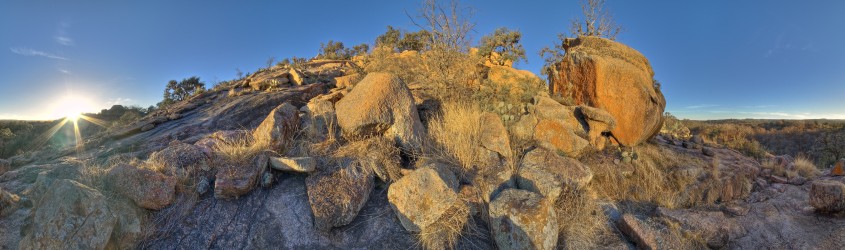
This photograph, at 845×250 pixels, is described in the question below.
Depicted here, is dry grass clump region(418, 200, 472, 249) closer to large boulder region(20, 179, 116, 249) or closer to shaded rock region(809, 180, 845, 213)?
large boulder region(20, 179, 116, 249)

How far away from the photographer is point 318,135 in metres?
5.70

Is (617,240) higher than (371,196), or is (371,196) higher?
(371,196)

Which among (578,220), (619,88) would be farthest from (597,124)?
(578,220)

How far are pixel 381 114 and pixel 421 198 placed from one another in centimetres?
177

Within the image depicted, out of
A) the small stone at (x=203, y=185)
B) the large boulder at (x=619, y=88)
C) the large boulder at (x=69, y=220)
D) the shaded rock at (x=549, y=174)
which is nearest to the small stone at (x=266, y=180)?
the small stone at (x=203, y=185)

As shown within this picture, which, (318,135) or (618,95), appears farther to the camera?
(618,95)

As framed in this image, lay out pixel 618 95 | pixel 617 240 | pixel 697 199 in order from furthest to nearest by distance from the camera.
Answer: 1. pixel 618 95
2. pixel 697 199
3. pixel 617 240

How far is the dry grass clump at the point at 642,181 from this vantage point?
5.48 metres

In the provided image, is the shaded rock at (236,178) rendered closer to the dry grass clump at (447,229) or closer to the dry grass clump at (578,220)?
the dry grass clump at (447,229)

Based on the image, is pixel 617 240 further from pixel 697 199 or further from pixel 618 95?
pixel 618 95

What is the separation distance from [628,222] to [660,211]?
0.94 meters

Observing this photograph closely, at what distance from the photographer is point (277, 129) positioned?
5.25 meters

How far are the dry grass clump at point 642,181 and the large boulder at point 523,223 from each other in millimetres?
1923

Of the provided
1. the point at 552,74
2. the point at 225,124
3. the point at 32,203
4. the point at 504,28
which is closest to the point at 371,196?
the point at 32,203
